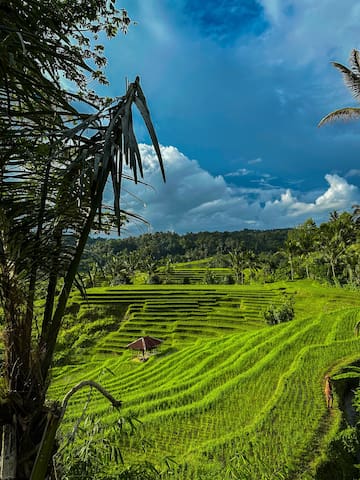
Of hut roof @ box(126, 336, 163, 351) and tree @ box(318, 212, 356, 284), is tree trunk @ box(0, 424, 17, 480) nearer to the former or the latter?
hut roof @ box(126, 336, 163, 351)

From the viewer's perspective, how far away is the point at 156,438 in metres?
6.97

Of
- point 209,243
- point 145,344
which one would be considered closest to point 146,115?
point 145,344

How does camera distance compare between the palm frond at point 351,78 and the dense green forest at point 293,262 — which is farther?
the dense green forest at point 293,262

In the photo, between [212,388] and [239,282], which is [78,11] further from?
[239,282]

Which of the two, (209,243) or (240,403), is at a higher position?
(209,243)

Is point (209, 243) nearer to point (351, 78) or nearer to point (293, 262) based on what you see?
point (293, 262)

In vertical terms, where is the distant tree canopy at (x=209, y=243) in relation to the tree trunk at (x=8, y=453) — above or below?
above

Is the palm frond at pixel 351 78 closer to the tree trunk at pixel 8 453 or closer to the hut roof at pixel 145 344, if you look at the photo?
the tree trunk at pixel 8 453

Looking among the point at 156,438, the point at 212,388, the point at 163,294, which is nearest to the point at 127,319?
the point at 163,294

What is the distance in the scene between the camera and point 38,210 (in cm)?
201

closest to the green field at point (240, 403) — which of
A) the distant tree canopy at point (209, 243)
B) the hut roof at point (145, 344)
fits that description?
the hut roof at point (145, 344)

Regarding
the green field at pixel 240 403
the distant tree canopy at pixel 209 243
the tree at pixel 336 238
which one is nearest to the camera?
the green field at pixel 240 403

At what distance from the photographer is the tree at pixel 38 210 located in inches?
63.6

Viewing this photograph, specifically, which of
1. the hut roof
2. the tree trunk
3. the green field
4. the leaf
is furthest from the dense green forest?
the tree trunk
